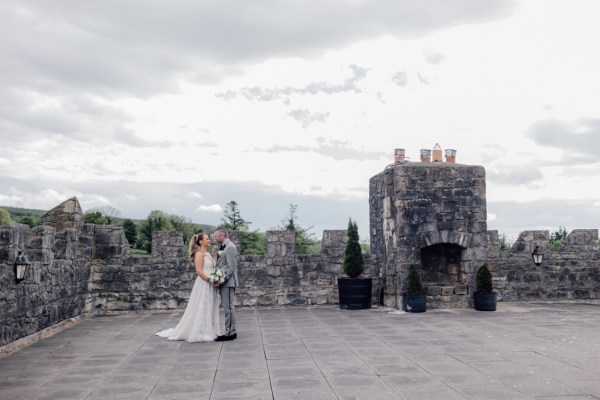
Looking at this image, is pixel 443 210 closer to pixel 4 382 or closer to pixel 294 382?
pixel 294 382

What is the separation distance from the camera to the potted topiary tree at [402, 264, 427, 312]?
1116cm

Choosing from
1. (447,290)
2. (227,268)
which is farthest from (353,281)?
(227,268)

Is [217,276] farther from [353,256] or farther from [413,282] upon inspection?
[413,282]

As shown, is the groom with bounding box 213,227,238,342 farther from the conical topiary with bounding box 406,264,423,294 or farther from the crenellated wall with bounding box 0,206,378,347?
the conical topiary with bounding box 406,264,423,294

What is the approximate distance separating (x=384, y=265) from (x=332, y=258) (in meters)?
1.19

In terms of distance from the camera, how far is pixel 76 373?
5863 millimetres

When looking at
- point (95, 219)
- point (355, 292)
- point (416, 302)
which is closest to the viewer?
point (416, 302)

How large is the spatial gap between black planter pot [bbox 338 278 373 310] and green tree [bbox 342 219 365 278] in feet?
0.58

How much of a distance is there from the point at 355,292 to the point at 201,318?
14.8 feet

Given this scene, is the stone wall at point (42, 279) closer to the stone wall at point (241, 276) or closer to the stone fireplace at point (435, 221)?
the stone wall at point (241, 276)

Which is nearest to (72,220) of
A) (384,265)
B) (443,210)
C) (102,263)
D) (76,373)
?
(102,263)

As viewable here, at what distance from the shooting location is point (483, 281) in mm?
11602

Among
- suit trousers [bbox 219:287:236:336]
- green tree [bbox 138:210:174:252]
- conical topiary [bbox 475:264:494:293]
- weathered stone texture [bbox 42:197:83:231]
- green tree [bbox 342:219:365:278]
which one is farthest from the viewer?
green tree [bbox 138:210:174:252]

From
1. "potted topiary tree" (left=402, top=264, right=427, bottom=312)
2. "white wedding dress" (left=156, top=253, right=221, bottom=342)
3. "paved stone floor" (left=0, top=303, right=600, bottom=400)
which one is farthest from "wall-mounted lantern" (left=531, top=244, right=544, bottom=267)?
"white wedding dress" (left=156, top=253, right=221, bottom=342)
